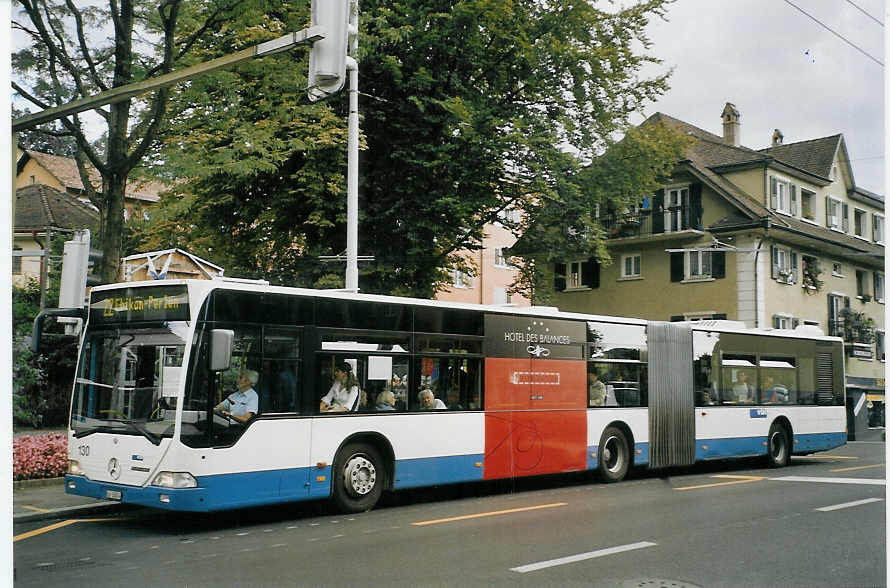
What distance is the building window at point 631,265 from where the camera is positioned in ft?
125

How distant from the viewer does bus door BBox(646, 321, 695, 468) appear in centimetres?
1742

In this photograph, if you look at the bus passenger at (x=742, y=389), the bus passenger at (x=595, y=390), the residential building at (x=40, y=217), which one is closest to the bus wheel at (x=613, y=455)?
the bus passenger at (x=595, y=390)

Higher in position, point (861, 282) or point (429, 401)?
point (861, 282)

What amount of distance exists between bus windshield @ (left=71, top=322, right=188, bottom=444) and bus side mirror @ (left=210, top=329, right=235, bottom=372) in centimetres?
41

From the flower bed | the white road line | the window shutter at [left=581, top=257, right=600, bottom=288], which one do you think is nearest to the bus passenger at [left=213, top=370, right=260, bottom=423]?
the flower bed

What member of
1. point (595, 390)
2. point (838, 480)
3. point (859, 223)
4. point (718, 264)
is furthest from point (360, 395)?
point (718, 264)

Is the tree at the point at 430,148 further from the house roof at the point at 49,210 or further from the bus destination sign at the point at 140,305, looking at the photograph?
the bus destination sign at the point at 140,305

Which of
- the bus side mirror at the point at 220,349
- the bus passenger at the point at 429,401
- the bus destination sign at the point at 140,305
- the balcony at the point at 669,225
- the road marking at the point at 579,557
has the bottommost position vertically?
the road marking at the point at 579,557

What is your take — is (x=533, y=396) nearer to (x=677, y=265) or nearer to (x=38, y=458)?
(x=38, y=458)

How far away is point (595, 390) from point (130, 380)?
8142 millimetres

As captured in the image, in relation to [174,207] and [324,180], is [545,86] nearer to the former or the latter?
[324,180]

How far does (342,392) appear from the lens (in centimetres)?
1226

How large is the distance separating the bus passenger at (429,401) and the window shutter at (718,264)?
23205 mm

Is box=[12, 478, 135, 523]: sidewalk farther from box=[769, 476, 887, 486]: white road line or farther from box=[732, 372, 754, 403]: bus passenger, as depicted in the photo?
box=[732, 372, 754, 403]: bus passenger
